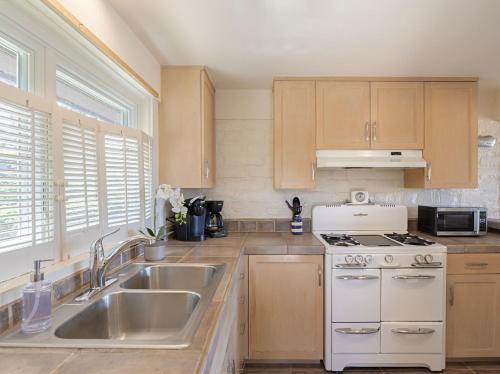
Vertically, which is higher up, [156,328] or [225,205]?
[225,205]

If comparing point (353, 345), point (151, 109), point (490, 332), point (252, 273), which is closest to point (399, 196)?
point (490, 332)

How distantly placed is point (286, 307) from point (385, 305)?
A: 690 mm

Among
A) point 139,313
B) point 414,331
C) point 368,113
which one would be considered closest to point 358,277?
point 414,331

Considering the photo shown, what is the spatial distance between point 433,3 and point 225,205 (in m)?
2.03

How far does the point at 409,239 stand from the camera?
2203mm

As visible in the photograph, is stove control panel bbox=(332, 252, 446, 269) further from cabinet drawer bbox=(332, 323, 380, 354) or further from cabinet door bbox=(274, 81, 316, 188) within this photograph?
cabinet door bbox=(274, 81, 316, 188)

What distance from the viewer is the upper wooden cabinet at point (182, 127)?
7.07 ft

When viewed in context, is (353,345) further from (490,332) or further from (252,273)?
(490,332)

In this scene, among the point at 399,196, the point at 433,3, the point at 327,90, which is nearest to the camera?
the point at 433,3

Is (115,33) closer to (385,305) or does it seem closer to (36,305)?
(36,305)

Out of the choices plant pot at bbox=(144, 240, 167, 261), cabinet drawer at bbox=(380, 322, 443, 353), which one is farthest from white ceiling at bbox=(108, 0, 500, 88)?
cabinet drawer at bbox=(380, 322, 443, 353)

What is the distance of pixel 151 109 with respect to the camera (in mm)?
2070

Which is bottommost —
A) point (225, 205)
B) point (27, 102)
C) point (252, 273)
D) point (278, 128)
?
point (252, 273)

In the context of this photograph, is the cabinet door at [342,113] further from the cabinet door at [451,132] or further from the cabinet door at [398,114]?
the cabinet door at [451,132]
